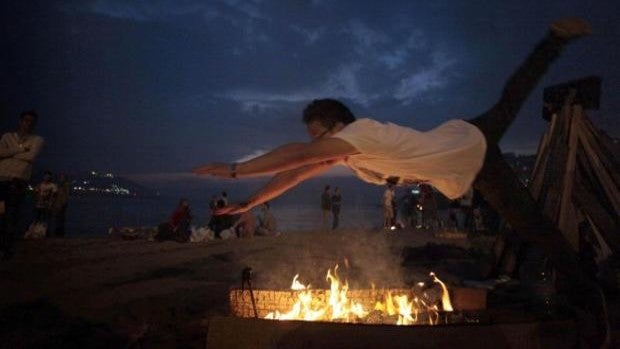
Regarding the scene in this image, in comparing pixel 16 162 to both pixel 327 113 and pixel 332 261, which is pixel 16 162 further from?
pixel 332 261

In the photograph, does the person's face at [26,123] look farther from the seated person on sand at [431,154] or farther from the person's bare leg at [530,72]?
the person's bare leg at [530,72]

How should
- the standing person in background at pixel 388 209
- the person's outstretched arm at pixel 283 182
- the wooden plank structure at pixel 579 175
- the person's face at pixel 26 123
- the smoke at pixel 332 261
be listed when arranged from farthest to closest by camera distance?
the standing person in background at pixel 388 209 < the smoke at pixel 332 261 < the person's face at pixel 26 123 < the wooden plank structure at pixel 579 175 < the person's outstretched arm at pixel 283 182

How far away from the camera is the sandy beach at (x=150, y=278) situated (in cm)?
488

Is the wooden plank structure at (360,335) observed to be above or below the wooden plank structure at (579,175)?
below

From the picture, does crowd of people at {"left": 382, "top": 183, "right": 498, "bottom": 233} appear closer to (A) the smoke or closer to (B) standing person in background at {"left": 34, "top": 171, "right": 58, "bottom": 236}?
(A) the smoke

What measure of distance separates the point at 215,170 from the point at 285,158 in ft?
1.58

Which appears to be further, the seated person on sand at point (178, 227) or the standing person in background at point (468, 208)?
the standing person in background at point (468, 208)

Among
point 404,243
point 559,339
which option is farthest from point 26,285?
point 404,243

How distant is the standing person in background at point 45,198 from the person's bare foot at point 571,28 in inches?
597

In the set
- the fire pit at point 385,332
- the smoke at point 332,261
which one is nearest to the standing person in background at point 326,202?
the smoke at point 332,261

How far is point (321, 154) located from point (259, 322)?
126cm

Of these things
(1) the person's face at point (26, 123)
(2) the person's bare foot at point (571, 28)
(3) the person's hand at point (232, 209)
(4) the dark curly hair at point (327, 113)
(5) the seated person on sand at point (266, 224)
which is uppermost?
(2) the person's bare foot at point (571, 28)

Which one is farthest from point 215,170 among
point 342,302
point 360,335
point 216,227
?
point 216,227

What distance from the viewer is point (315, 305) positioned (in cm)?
459
